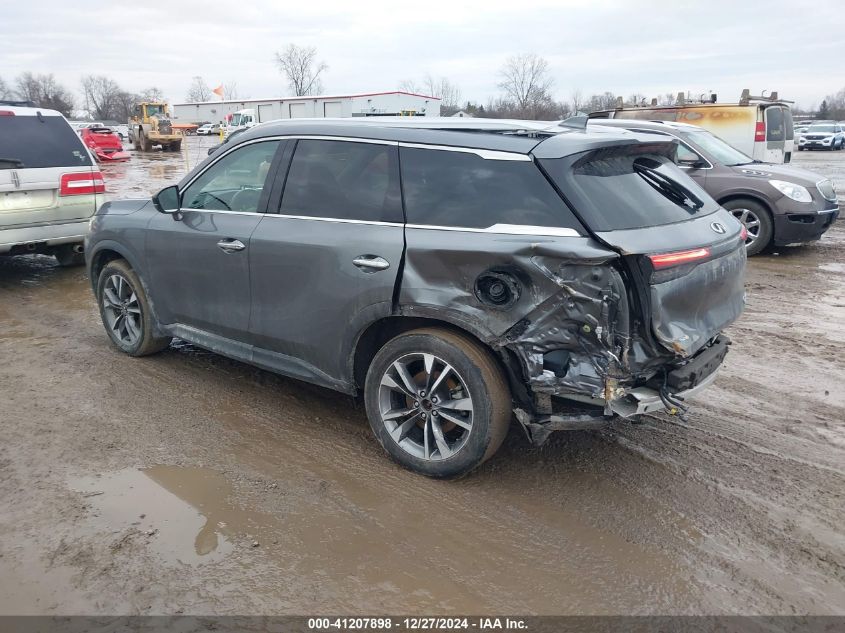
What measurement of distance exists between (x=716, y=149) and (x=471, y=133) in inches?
311

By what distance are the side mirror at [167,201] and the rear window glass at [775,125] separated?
41.0 feet

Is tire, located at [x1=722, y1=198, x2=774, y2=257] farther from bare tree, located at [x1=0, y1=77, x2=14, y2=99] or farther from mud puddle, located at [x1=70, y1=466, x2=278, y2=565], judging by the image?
bare tree, located at [x1=0, y1=77, x2=14, y2=99]

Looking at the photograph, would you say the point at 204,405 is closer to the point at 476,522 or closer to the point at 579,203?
the point at 476,522

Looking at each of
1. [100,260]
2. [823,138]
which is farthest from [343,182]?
[823,138]

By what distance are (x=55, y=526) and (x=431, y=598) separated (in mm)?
1871

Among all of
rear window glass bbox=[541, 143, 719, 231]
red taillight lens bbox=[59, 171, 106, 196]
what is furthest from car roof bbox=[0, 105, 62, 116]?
rear window glass bbox=[541, 143, 719, 231]

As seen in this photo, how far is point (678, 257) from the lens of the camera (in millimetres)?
3150

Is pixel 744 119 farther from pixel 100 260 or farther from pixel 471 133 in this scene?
pixel 100 260

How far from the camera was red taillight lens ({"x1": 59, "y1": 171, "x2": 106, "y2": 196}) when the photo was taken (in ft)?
24.3

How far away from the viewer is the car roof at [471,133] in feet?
11.0

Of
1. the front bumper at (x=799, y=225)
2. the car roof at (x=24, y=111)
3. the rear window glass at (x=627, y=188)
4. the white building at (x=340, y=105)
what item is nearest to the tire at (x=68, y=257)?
the car roof at (x=24, y=111)

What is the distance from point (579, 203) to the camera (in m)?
3.15

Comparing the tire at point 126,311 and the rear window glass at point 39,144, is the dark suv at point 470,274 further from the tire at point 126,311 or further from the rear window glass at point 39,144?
the rear window glass at point 39,144

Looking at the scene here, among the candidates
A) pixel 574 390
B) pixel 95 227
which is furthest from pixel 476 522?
pixel 95 227
